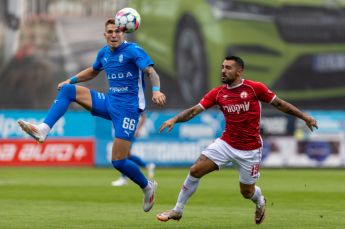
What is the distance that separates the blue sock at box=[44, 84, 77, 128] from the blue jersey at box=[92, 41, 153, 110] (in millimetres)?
578

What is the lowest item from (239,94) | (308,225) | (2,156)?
(2,156)

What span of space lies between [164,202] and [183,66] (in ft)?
52.6

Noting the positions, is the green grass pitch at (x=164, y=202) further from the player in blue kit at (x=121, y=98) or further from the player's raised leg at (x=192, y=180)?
the player in blue kit at (x=121, y=98)

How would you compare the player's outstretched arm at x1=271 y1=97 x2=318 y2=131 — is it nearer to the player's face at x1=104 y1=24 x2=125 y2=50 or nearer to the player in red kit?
the player in red kit

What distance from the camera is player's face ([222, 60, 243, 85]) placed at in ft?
39.8

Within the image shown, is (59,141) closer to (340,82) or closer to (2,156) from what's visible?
(2,156)

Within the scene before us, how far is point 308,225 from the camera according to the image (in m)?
12.2

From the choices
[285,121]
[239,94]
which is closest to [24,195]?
[239,94]

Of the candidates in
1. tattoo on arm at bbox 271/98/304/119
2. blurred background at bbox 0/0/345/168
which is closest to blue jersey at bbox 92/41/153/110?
tattoo on arm at bbox 271/98/304/119

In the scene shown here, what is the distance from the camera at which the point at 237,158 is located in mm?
12367

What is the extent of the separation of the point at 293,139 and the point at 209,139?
270cm

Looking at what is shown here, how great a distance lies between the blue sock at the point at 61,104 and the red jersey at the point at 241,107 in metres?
1.93

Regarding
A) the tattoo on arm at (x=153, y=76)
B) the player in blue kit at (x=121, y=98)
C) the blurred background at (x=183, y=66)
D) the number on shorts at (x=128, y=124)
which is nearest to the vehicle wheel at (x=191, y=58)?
the blurred background at (x=183, y=66)

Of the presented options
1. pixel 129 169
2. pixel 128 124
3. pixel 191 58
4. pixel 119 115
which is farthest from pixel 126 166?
pixel 191 58
